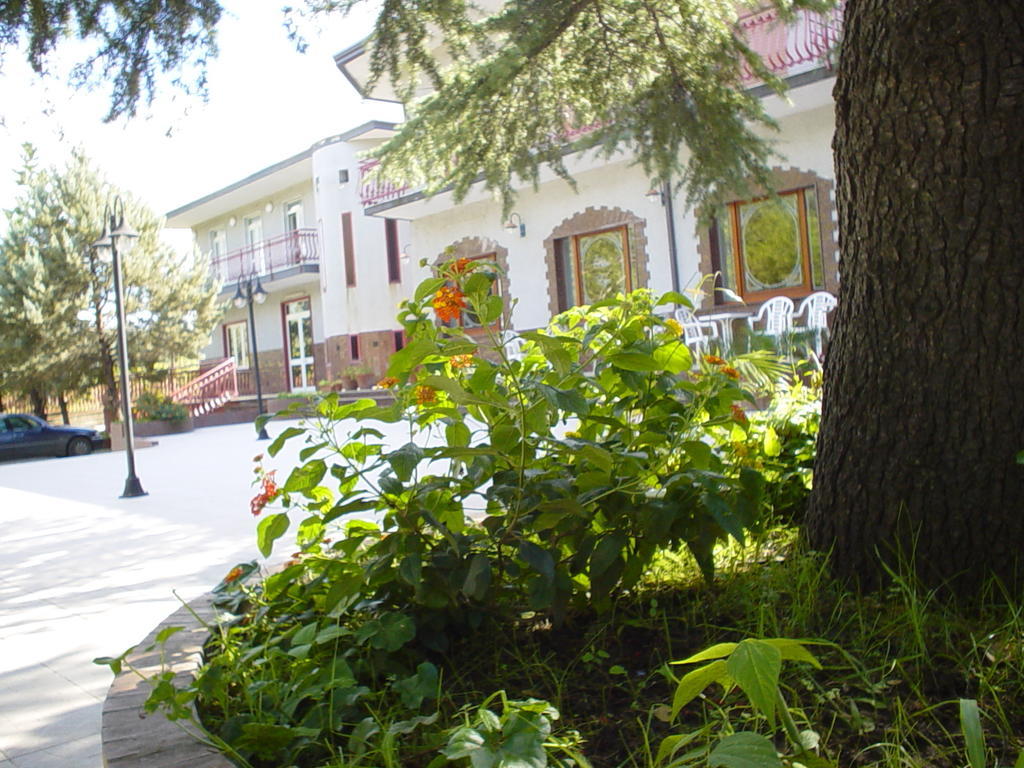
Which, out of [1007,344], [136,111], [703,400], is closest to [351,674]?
[703,400]

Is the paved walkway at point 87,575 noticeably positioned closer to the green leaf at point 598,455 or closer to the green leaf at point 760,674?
the green leaf at point 598,455

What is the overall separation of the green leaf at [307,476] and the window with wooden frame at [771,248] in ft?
31.7

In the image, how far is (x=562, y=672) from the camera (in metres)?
2.02

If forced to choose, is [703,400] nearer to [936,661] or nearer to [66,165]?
[936,661]

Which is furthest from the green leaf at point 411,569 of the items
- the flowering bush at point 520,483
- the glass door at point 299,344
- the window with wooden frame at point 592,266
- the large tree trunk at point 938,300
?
the glass door at point 299,344

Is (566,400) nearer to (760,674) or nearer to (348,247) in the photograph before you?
(760,674)

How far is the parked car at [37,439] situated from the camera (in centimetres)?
1719

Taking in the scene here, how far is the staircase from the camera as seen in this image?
74.0 feet

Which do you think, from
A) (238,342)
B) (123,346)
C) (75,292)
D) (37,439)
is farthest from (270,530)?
(238,342)

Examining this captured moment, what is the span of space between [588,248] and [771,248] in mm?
3381

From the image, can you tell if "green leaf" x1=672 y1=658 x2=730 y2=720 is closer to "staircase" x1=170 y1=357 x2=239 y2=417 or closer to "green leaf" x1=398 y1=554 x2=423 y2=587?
"green leaf" x1=398 y1=554 x2=423 y2=587

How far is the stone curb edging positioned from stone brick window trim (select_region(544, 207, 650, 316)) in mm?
11078

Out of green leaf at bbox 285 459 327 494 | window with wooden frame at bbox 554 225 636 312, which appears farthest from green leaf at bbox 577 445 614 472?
window with wooden frame at bbox 554 225 636 312

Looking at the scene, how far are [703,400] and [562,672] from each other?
829 millimetres
